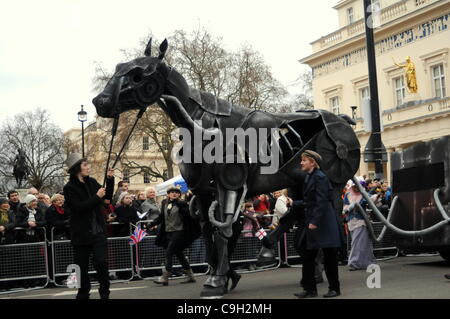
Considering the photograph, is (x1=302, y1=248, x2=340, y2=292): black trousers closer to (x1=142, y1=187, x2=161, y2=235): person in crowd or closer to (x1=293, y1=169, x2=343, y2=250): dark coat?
(x1=293, y1=169, x2=343, y2=250): dark coat

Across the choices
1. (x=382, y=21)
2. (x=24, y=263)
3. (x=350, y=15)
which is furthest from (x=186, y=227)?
(x=350, y=15)

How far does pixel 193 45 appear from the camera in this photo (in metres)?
45.5

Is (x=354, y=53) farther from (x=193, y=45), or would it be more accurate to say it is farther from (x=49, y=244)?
(x=49, y=244)

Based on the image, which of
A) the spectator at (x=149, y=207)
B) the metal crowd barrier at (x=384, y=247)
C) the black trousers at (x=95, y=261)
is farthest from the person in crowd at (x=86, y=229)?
the metal crowd barrier at (x=384, y=247)

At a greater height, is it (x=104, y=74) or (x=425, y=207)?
(x=104, y=74)

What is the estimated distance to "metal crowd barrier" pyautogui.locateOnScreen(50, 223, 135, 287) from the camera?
12477 mm

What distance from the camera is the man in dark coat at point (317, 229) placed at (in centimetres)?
793

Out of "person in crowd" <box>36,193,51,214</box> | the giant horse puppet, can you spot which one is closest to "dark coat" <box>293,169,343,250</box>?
the giant horse puppet

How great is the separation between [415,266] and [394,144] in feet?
103

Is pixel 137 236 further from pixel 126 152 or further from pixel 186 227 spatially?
pixel 126 152

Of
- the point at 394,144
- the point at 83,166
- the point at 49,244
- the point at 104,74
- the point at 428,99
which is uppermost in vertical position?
the point at 104,74

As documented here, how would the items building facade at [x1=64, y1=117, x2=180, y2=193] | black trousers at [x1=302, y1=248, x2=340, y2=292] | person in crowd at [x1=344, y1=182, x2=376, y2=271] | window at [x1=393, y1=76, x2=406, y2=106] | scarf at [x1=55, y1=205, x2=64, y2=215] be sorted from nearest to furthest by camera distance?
black trousers at [x1=302, y1=248, x2=340, y2=292]
person in crowd at [x1=344, y1=182, x2=376, y2=271]
scarf at [x1=55, y1=205, x2=64, y2=215]
window at [x1=393, y1=76, x2=406, y2=106]
building facade at [x1=64, y1=117, x2=180, y2=193]

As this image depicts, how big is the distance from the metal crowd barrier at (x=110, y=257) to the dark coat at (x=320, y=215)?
590 centimetres
